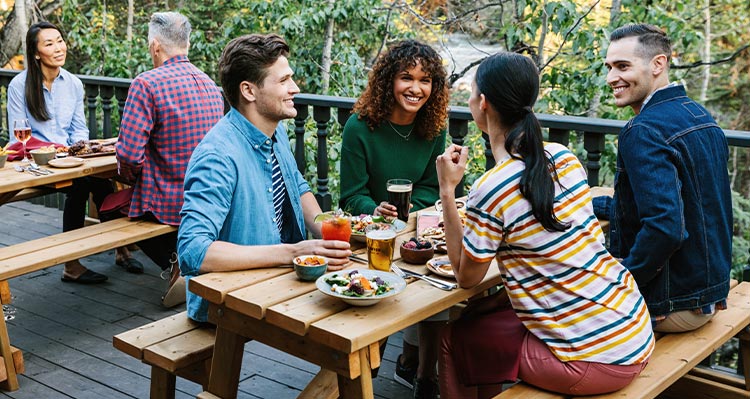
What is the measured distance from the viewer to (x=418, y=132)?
136 inches

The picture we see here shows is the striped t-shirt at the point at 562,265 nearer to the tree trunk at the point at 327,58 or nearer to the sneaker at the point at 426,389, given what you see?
the sneaker at the point at 426,389

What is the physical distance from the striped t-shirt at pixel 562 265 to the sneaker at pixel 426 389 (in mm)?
1001

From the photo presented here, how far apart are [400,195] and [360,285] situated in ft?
2.62

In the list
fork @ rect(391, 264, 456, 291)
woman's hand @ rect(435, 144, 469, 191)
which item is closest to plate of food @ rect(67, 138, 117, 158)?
fork @ rect(391, 264, 456, 291)

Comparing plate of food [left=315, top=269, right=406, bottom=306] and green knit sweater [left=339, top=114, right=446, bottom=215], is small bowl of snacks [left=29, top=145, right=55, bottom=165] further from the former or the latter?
plate of food [left=315, top=269, right=406, bottom=306]

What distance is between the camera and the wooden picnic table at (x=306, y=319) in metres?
2.02

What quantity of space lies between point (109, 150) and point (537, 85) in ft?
9.44

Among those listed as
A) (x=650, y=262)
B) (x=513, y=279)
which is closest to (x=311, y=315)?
(x=513, y=279)

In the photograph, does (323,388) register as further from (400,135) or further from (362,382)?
(400,135)

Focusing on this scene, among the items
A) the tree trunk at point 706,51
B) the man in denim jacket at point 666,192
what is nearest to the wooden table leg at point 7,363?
the man in denim jacket at point 666,192

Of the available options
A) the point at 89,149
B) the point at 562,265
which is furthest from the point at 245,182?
the point at 89,149

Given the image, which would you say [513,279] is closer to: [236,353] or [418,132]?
[236,353]

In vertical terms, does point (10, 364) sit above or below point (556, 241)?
below

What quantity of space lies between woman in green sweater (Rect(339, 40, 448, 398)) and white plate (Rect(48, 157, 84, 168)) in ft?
4.85
